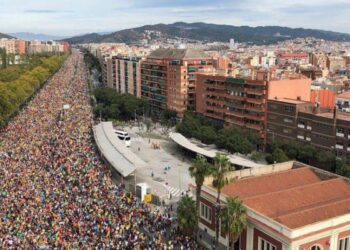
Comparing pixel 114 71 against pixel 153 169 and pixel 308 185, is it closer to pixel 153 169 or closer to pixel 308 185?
pixel 153 169

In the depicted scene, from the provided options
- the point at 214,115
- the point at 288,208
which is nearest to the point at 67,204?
the point at 288,208

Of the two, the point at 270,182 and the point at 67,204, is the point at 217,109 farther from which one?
the point at 67,204

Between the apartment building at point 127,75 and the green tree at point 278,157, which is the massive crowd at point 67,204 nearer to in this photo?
the green tree at point 278,157

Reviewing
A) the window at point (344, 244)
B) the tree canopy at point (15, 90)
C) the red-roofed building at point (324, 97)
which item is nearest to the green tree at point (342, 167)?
the window at point (344, 244)

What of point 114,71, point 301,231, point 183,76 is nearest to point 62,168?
point 301,231

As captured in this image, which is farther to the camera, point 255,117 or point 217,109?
point 217,109

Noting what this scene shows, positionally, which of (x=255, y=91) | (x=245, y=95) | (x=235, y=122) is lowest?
(x=235, y=122)
